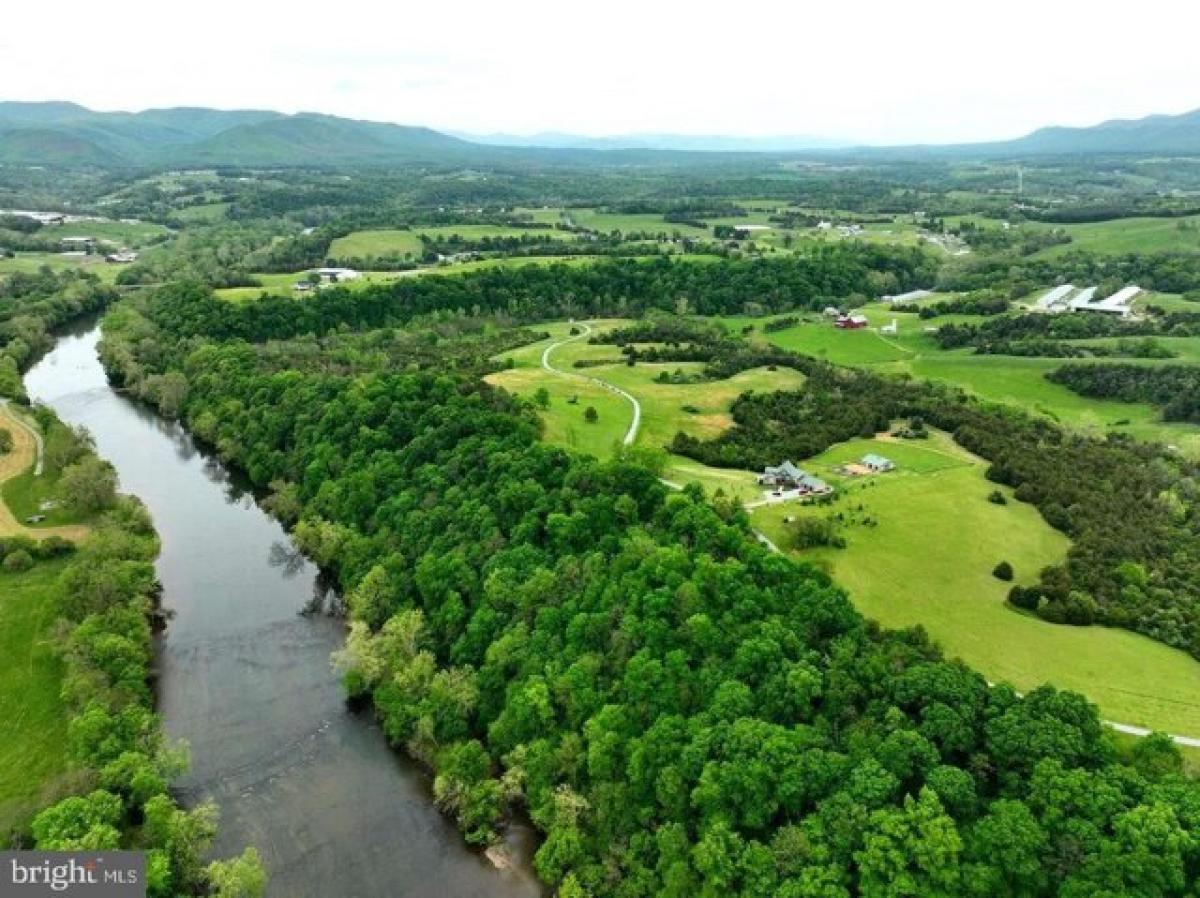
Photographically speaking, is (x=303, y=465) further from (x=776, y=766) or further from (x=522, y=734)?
(x=776, y=766)

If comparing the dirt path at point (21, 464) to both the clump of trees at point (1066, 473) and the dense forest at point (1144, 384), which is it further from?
the dense forest at point (1144, 384)

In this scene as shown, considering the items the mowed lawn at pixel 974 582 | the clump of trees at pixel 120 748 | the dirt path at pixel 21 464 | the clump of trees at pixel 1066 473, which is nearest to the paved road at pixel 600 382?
the clump of trees at pixel 1066 473

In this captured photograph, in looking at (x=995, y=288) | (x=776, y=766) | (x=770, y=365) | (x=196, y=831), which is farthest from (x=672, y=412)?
(x=995, y=288)

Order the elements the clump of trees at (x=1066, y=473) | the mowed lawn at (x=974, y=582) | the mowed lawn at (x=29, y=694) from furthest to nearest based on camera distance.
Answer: the clump of trees at (x=1066, y=473) → the mowed lawn at (x=974, y=582) → the mowed lawn at (x=29, y=694)

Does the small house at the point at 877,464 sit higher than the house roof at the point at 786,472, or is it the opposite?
the house roof at the point at 786,472

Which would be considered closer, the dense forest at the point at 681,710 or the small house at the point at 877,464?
the dense forest at the point at 681,710

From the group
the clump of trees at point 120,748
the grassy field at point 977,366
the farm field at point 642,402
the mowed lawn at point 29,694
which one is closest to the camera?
the clump of trees at point 120,748
